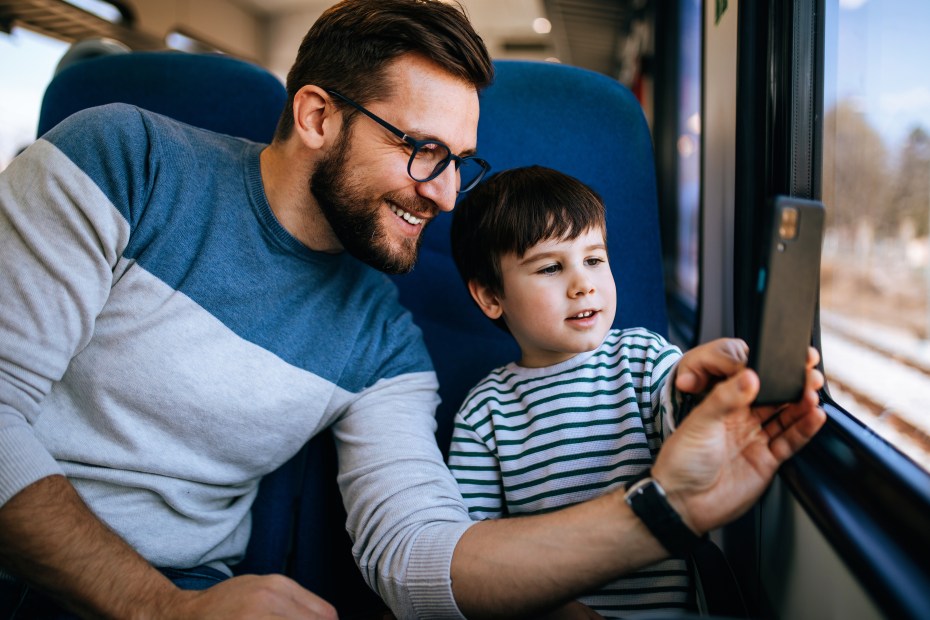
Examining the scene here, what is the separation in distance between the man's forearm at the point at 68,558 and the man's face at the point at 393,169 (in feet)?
1.96

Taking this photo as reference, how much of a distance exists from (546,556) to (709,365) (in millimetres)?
321

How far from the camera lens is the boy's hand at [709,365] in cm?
78

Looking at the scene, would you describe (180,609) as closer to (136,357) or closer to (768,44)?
(136,357)

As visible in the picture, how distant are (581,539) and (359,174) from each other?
725 mm

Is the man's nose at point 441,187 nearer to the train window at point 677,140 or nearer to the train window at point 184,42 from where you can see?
the train window at point 677,140

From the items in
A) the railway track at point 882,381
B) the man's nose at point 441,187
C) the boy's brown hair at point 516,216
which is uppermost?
the man's nose at point 441,187

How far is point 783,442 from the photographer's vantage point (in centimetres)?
75

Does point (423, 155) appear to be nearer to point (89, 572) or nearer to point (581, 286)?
point (581, 286)

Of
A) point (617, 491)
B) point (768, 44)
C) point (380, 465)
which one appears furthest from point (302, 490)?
point (768, 44)

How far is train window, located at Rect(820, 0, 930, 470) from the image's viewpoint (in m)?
0.98

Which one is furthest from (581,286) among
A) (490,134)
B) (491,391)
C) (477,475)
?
(490,134)

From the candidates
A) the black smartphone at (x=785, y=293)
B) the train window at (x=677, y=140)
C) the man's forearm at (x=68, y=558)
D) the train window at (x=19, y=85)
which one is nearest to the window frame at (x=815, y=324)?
the black smartphone at (x=785, y=293)

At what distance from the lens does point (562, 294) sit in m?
1.04

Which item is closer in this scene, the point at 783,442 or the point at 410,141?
the point at 783,442
